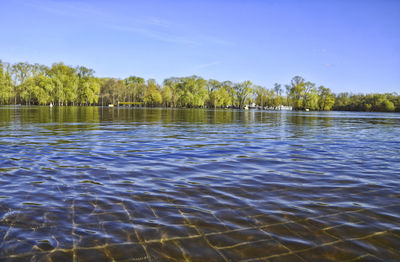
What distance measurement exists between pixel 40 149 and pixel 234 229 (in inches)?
360

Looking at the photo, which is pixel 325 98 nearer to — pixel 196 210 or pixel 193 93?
pixel 193 93

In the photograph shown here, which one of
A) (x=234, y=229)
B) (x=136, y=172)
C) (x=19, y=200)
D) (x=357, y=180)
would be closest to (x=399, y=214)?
(x=357, y=180)

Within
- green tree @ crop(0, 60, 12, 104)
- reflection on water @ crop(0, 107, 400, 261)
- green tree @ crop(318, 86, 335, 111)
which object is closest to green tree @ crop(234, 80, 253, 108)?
green tree @ crop(318, 86, 335, 111)

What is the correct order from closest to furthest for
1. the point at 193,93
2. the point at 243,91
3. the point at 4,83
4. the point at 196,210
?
the point at 196,210 → the point at 4,83 → the point at 193,93 → the point at 243,91

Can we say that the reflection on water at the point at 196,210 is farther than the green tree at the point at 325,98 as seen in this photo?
No

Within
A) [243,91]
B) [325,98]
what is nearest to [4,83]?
[243,91]

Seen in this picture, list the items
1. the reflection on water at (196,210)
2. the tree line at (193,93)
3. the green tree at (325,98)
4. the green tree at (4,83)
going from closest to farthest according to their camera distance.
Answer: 1. the reflection on water at (196,210)
2. the green tree at (4,83)
3. the tree line at (193,93)
4. the green tree at (325,98)

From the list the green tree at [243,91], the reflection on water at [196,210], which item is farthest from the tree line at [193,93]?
the reflection on water at [196,210]

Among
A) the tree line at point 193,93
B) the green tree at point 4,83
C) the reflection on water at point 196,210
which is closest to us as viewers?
the reflection on water at point 196,210

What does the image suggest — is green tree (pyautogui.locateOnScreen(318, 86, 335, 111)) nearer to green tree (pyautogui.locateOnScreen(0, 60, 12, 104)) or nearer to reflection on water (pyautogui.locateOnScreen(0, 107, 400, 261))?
green tree (pyautogui.locateOnScreen(0, 60, 12, 104))

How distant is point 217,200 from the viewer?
536cm

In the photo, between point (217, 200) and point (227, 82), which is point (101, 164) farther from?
point (227, 82)

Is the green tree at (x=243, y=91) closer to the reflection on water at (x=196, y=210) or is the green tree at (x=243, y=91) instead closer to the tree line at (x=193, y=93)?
the tree line at (x=193, y=93)

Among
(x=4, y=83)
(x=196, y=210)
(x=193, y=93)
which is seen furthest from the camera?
(x=193, y=93)
